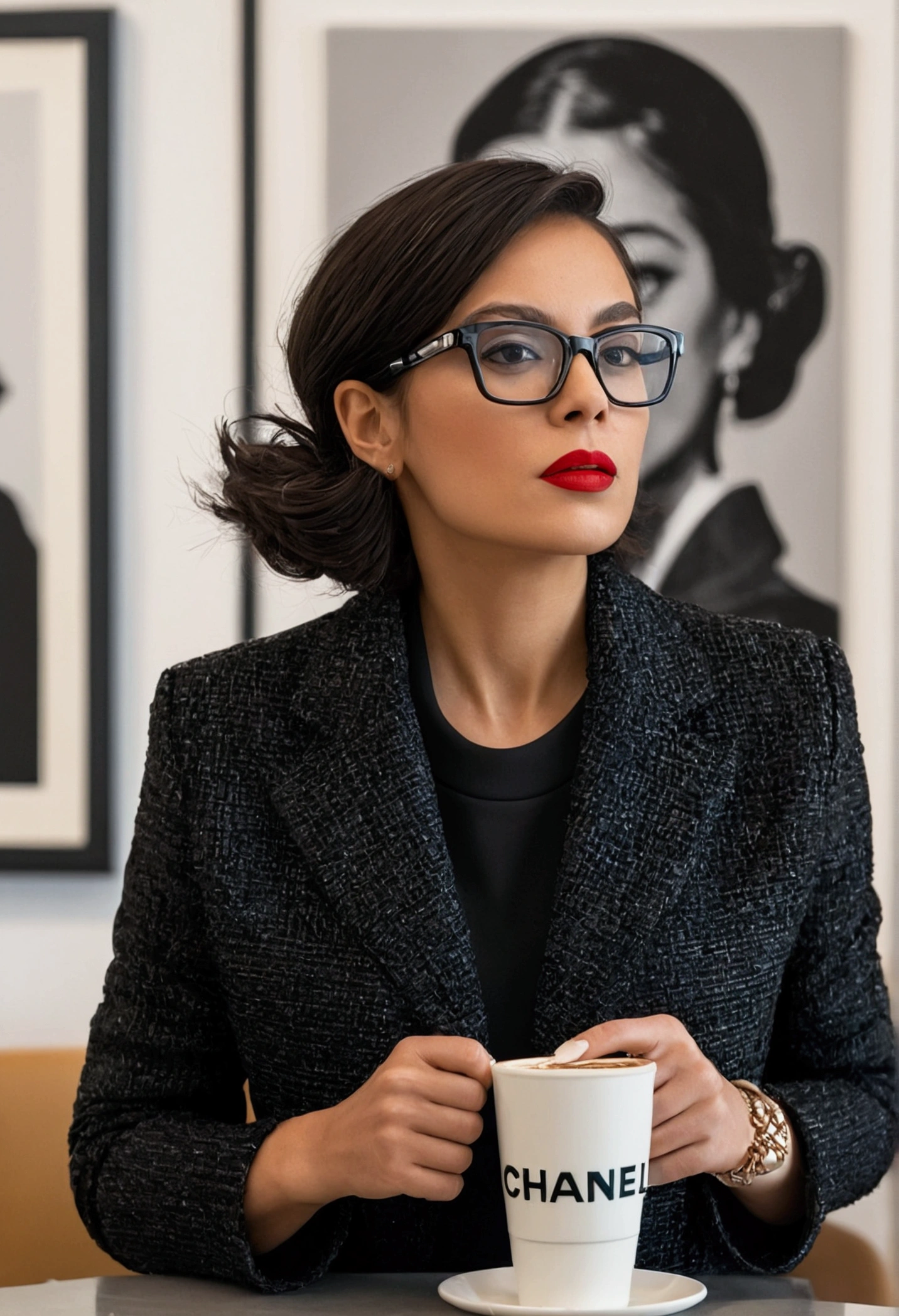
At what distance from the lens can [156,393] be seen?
1998 millimetres

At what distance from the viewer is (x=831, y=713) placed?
1.17 meters

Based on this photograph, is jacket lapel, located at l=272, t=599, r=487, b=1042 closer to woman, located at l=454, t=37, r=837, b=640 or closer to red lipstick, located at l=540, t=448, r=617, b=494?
red lipstick, located at l=540, t=448, r=617, b=494

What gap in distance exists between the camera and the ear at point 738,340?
6.42ft

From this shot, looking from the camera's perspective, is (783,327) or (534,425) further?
(783,327)

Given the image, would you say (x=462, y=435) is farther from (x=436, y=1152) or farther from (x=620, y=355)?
(x=436, y=1152)

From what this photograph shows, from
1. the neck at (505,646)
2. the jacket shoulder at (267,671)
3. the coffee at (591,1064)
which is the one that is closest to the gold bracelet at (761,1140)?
the coffee at (591,1064)

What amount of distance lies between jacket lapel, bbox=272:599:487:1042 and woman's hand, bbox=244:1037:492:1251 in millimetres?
147

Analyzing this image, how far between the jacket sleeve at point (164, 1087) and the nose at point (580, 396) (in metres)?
0.44

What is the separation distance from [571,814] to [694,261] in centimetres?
110

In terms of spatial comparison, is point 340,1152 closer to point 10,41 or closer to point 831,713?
point 831,713

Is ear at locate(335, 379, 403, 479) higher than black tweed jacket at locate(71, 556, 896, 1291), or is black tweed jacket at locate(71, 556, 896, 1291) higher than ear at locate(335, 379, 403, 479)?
ear at locate(335, 379, 403, 479)

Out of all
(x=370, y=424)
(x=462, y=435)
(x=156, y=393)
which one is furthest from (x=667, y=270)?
(x=462, y=435)

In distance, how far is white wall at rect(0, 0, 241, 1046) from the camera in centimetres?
198

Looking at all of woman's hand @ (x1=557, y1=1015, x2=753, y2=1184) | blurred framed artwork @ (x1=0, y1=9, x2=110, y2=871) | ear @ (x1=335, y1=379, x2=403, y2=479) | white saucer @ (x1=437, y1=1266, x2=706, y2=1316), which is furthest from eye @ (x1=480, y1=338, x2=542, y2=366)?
blurred framed artwork @ (x1=0, y1=9, x2=110, y2=871)
